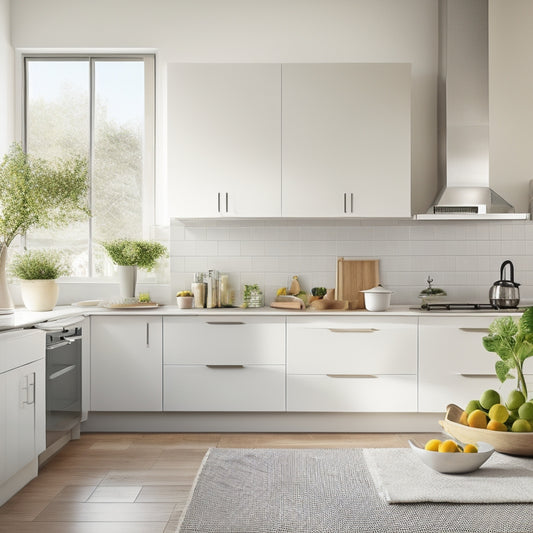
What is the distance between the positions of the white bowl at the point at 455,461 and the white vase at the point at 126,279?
348 centimetres

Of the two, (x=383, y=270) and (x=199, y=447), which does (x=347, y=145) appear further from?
(x=199, y=447)

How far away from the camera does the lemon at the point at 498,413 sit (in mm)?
1673

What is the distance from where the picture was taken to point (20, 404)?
3.12m

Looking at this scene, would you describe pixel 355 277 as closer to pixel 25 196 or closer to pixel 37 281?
pixel 37 281

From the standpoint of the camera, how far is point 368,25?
15.9ft

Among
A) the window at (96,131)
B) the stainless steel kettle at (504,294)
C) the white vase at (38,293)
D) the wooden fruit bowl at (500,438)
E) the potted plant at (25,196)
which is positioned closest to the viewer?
the wooden fruit bowl at (500,438)

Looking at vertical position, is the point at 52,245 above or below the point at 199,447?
above

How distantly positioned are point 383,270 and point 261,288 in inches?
39.9

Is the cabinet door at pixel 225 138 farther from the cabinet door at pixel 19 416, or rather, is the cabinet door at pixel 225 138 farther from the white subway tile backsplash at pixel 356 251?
the cabinet door at pixel 19 416

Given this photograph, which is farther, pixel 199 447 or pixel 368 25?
pixel 368 25

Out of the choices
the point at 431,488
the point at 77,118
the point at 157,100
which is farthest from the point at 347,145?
the point at 431,488

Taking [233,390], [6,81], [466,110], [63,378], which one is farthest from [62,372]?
[466,110]

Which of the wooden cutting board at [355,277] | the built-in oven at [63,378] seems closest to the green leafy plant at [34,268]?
the built-in oven at [63,378]

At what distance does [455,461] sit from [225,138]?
132 inches
